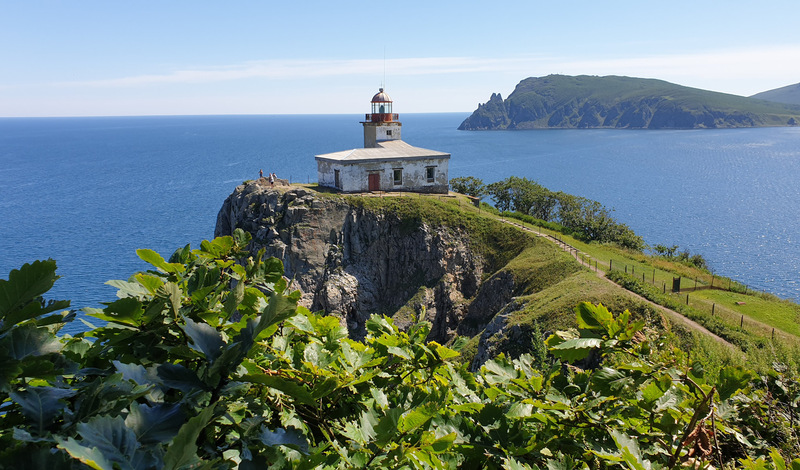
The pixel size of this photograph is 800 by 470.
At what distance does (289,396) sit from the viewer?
8.75 feet

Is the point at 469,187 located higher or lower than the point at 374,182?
lower

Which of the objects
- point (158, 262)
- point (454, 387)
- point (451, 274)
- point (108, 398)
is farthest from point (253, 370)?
point (451, 274)

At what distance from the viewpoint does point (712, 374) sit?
19.7 feet

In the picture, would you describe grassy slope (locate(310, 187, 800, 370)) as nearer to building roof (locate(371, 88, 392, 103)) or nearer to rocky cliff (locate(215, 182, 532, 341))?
rocky cliff (locate(215, 182, 532, 341))

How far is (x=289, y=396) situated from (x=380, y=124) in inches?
2037

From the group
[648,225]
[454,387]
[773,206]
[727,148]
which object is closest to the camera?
[454,387]

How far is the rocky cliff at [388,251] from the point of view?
133 feet

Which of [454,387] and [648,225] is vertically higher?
[454,387]

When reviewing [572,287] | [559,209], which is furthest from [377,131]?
[572,287]

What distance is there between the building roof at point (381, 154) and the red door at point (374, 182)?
5.08ft

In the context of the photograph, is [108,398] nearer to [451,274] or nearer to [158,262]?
[158,262]

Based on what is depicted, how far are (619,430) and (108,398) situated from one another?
9.57ft

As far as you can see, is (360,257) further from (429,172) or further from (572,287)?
(572,287)

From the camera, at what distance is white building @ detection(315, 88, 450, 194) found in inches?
1823
